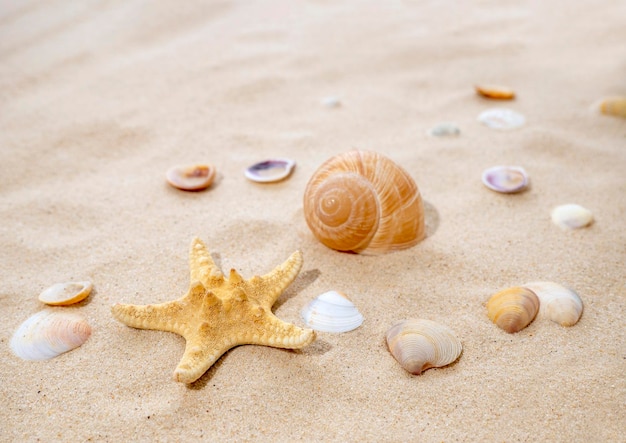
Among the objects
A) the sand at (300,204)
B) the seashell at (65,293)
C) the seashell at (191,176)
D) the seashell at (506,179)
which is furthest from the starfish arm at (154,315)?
the seashell at (506,179)

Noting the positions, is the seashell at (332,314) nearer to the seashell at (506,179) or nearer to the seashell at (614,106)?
the seashell at (506,179)

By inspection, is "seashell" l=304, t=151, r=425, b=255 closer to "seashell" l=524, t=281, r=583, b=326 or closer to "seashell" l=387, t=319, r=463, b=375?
"seashell" l=387, t=319, r=463, b=375

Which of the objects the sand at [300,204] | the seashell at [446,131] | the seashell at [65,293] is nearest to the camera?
the sand at [300,204]

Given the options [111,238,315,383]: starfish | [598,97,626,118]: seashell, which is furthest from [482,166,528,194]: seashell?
[111,238,315,383]: starfish

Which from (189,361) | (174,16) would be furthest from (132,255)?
(174,16)

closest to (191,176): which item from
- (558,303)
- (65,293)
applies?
(65,293)

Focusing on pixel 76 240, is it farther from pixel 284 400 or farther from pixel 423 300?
pixel 423 300
